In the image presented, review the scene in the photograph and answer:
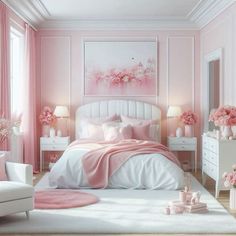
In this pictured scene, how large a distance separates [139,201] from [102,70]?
397 cm

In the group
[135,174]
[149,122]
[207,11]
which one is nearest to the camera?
[135,174]

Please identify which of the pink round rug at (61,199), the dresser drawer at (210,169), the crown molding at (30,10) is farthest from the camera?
the crown molding at (30,10)

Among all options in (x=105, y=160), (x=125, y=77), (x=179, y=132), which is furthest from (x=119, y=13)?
(x=105, y=160)

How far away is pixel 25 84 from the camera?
363 inches

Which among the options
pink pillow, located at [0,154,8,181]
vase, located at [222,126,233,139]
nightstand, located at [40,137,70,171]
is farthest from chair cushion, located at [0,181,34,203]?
nightstand, located at [40,137,70,171]

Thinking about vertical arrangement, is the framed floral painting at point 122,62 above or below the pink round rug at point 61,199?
above

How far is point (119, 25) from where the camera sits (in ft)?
32.9

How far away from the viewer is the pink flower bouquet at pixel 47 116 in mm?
9688

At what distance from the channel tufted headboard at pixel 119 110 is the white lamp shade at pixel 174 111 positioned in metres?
0.30

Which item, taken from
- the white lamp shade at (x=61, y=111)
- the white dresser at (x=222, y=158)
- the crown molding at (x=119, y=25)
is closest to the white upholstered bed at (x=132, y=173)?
the white dresser at (x=222, y=158)

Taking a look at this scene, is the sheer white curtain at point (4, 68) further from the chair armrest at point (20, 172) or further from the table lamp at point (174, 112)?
the table lamp at point (174, 112)

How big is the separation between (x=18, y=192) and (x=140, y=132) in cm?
411

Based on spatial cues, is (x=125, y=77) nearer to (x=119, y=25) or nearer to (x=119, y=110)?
(x=119, y=110)

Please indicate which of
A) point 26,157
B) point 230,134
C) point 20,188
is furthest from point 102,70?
point 20,188
